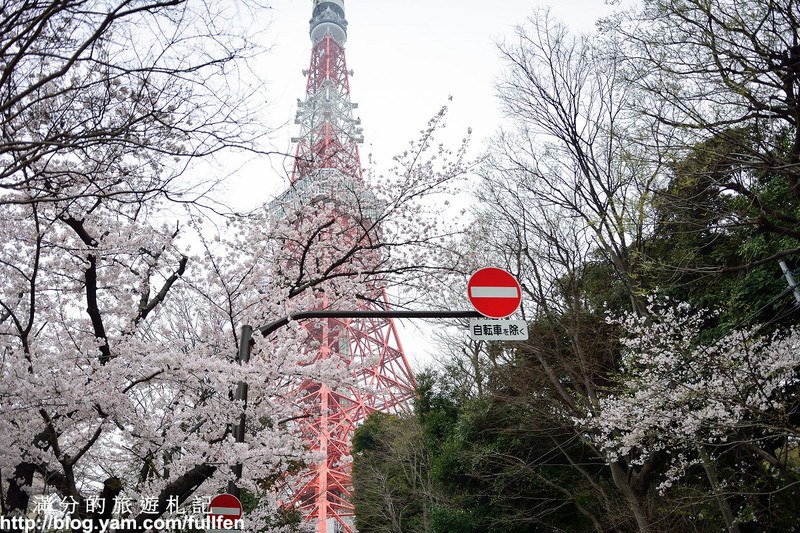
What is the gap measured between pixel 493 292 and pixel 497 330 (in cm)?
32

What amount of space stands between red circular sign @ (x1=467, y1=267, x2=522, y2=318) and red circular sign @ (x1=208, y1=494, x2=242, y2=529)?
2.03 metres

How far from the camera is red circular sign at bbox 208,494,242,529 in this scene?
11.7ft

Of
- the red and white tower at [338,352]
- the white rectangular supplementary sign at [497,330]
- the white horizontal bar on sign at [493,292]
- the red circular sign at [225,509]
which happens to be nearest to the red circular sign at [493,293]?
the white horizontal bar on sign at [493,292]

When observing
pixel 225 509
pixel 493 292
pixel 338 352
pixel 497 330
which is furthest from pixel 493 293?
pixel 338 352

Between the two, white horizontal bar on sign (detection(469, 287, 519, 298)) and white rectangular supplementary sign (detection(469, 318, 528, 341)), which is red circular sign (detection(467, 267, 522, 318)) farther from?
white rectangular supplementary sign (detection(469, 318, 528, 341))

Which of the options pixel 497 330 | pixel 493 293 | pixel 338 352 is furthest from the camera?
pixel 338 352

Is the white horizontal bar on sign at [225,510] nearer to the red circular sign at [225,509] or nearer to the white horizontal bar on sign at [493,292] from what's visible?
the red circular sign at [225,509]

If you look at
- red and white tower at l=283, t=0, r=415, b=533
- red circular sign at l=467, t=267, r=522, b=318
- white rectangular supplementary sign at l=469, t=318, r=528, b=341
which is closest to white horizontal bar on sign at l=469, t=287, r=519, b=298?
red circular sign at l=467, t=267, r=522, b=318

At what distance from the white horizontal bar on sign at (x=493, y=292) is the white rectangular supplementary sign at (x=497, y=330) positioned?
0.64ft

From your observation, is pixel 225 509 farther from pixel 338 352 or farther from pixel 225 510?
pixel 338 352

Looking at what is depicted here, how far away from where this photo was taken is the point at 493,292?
12.3 feet

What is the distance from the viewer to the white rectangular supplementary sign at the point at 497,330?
11.5 feet

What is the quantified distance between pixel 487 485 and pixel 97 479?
257 inches

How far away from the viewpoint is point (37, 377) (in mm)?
4234
